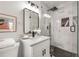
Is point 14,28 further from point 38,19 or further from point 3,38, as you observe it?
point 38,19

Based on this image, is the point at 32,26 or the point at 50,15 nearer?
the point at 32,26

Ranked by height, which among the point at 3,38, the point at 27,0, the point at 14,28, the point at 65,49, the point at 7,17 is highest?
the point at 27,0

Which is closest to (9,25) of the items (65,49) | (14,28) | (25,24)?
(14,28)

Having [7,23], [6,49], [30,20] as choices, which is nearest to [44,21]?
[30,20]

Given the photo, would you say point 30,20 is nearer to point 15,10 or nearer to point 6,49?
point 15,10

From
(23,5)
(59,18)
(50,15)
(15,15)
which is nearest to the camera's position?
(15,15)

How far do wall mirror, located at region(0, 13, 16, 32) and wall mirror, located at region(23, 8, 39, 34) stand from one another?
1.02 ft

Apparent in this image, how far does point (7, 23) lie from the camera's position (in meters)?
1.31

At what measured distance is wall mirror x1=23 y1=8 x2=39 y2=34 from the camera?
1720mm

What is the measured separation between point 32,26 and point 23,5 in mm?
543

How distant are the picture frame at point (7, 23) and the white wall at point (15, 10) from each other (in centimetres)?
6

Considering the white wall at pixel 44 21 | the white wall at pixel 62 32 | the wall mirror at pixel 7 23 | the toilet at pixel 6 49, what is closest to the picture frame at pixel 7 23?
the wall mirror at pixel 7 23

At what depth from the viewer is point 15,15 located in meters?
1.48

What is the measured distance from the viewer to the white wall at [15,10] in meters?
1.27
